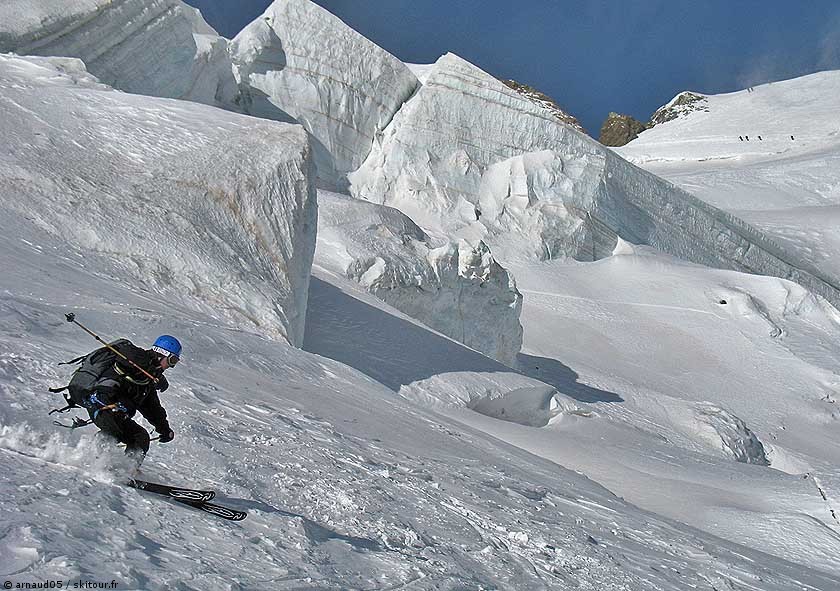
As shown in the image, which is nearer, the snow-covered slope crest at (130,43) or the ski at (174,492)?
Answer: the ski at (174,492)

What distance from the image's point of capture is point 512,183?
2792 centimetres

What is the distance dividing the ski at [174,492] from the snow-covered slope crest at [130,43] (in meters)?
16.5

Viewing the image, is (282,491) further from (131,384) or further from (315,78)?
(315,78)

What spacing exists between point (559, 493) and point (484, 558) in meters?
2.45

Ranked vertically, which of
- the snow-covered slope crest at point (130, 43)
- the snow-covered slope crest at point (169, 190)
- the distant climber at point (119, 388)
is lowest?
the distant climber at point (119, 388)

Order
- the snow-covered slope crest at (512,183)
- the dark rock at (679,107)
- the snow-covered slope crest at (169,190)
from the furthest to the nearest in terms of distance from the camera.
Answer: the dark rock at (679,107)
the snow-covered slope crest at (512,183)
the snow-covered slope crest at (169,190)

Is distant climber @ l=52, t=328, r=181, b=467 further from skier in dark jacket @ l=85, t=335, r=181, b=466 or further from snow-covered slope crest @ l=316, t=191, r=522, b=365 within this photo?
snow-covered slope crest @ l=316, t=191, r=522, b=365

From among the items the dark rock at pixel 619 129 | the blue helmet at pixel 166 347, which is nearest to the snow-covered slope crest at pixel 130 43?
the blue helmet at pixel 166 347

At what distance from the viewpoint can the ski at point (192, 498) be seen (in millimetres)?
4535

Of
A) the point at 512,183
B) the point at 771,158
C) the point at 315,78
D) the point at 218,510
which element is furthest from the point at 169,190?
the point at 771,158

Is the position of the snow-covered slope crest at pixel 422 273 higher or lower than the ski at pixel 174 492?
higher

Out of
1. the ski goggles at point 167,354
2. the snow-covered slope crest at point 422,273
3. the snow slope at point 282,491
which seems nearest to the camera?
the snow slope at point 282,491

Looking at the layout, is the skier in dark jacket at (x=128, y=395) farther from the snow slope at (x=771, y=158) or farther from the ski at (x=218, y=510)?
the snow slope at (x=771, y=158)

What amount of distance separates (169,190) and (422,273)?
6.50 metres
